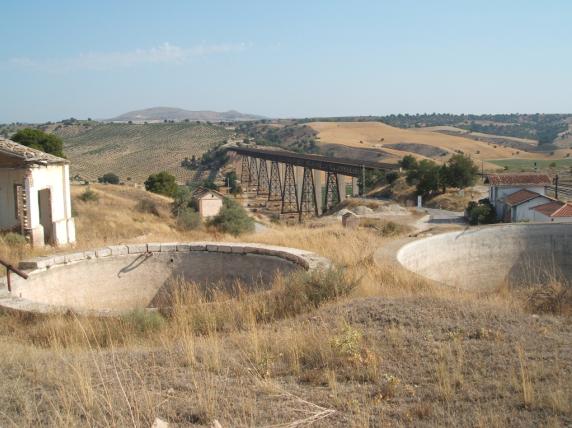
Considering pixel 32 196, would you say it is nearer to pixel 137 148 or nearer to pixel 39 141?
pixel 39 141

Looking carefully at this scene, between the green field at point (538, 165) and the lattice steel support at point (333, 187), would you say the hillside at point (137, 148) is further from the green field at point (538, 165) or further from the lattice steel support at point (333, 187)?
the green field at point (538, 165)

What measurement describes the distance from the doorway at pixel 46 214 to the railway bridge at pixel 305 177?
111ft

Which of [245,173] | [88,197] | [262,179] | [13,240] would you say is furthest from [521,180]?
[245,173]

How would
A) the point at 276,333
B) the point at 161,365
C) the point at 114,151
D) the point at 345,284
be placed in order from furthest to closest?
1. the point at 114,151
2. the point at 345,284
3. the point at 276,333
4. the point at 161,365

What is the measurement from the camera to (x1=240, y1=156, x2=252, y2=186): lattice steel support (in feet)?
270

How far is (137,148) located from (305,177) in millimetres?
55981

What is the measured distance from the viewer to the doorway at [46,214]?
51.6 feet

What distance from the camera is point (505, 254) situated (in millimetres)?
15914

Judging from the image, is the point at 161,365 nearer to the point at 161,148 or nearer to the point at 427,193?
the point at 427,193

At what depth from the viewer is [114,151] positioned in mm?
99562

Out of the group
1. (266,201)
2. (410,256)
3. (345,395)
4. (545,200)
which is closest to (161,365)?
(345,395)

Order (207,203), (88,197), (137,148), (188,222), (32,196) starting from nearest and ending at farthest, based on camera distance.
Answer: (32,196) < (188,222) < (88,197) < (207,203) < (137,148)

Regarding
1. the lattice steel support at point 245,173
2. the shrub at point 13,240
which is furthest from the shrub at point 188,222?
the lattice steel support at point 245,173

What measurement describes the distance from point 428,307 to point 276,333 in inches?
68.6
